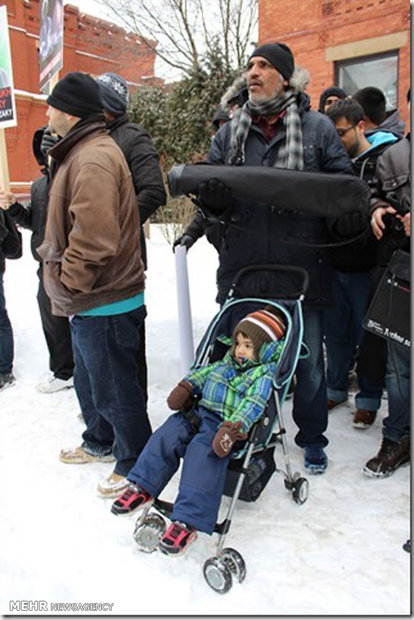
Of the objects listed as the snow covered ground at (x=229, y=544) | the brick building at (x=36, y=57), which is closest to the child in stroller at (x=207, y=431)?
the snow covered ground at (x=229, y=544)

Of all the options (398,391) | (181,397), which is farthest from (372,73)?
(181,397)

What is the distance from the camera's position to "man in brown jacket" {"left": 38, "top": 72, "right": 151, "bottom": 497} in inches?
99.3

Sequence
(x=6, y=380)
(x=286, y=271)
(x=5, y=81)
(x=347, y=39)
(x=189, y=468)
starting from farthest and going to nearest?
(x=347, y=39), (x=5, y=81), (x=6, y=380), (x=286, y=271), (x=189, y=468)

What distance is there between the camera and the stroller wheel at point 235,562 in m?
2.28

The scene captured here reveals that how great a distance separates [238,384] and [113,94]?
2.03 m

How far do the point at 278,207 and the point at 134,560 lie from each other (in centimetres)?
189

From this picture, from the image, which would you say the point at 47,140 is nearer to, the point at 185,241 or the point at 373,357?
the point at 185,241

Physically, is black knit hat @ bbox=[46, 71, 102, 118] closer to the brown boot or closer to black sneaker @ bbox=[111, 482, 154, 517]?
black sneaker @ bbox=[111, 482, 154, 517]

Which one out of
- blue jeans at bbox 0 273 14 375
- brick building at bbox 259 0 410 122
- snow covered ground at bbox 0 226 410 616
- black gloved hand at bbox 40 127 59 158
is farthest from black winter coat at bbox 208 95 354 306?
brick building at bbox 259 0 410 122

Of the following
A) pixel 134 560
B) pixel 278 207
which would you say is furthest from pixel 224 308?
pixel 134 560

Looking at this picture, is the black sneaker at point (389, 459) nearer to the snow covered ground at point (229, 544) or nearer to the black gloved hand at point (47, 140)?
the snow covered ground at point (229, 544)

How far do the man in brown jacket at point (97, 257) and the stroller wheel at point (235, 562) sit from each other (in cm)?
86

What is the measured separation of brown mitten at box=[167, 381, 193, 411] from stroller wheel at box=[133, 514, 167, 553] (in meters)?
0.54
